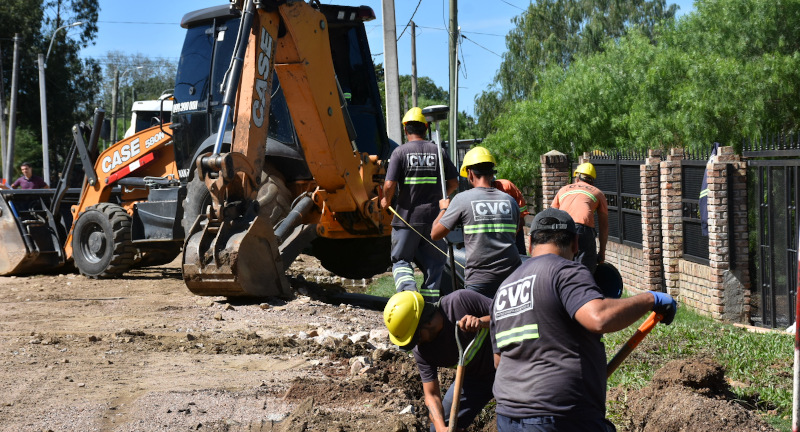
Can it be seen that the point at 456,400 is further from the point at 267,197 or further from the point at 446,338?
the point at 267,197

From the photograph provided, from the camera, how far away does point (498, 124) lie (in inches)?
944

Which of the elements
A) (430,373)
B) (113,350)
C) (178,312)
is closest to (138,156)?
(178,312)

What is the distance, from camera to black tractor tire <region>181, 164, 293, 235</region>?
10312 mm

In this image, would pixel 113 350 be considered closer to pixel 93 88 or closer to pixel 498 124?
pixel 498 124

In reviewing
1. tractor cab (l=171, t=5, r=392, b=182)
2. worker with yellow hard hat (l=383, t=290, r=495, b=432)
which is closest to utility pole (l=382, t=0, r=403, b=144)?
tractor cab (l=171, t=5, r=392, b=182)

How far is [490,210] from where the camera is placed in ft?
19.6

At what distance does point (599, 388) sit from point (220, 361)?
15.2 ft

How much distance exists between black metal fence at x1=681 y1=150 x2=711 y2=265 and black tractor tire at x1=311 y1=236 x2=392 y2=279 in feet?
12.6

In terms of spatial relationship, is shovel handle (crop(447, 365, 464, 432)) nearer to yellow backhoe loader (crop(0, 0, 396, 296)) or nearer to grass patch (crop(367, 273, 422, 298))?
yellow backhoe loader (crop(0, 0, 396, 296))

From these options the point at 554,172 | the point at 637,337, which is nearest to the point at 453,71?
the point at 554,172

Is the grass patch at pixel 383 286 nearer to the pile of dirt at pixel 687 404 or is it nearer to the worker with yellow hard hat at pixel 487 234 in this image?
the worker with yellow hard hat at pixel 487 234

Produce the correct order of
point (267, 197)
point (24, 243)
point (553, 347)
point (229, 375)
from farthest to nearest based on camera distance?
point (24, 243) < point (267, 197) < point (229, 375) < point (553, 347)

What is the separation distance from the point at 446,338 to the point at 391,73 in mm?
11920

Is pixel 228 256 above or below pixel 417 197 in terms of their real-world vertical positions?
below
